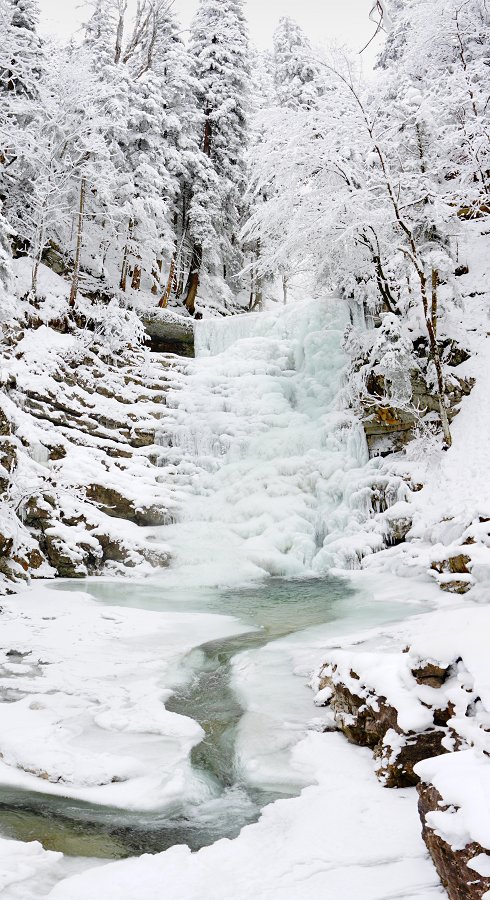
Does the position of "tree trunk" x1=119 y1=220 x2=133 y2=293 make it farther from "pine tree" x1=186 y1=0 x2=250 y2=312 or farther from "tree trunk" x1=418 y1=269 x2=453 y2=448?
"tree trunk" x1=418 y1=269 x2=453 y2=448

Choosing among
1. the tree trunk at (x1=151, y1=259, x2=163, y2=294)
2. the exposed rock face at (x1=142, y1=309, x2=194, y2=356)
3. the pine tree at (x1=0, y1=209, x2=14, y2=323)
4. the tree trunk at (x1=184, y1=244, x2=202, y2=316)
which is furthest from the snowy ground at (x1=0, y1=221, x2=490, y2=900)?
the tree trunk at (x1=151, y1=259, x2=163, y2=294)

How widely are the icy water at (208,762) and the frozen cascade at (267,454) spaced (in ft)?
7.30

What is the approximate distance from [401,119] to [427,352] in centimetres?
548

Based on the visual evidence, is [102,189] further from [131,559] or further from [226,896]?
[226,896]

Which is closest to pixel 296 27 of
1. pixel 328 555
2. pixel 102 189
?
pixel 102 189

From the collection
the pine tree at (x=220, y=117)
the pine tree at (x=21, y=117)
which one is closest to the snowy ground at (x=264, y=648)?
the pine tree at (x=21, y=117)

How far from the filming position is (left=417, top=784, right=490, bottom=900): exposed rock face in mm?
2186

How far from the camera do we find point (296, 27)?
31000 mm

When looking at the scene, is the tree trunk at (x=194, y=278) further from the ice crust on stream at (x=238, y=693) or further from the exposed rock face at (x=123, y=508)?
the exposed rock face at (x=123, y=508)

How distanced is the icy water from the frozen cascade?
2224mm

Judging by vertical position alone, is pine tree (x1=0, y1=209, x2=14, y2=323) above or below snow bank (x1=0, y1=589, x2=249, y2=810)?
above

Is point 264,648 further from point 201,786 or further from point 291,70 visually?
point 291,70

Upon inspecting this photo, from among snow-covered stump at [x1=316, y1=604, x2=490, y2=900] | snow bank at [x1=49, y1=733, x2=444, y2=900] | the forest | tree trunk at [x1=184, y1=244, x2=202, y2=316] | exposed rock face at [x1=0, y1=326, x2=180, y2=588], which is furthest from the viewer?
tree trunk at [x1=184, y1=244, x2=202, y2=316]

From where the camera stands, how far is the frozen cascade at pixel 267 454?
12.0 metres
